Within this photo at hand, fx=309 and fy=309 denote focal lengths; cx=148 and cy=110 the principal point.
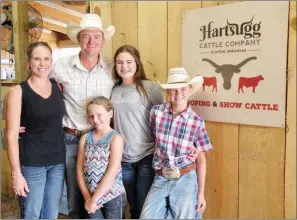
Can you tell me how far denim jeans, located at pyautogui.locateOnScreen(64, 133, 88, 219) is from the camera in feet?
5.58

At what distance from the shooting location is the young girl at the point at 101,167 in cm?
156

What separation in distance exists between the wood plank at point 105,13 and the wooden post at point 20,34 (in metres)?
0.88

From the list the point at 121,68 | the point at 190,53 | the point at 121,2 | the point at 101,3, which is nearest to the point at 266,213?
the point at 190,53

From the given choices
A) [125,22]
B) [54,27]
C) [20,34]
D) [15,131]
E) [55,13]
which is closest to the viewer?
[15,131]

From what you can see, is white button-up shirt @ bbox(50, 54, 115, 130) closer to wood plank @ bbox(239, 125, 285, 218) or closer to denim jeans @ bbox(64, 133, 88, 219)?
denim jeans @ bbox(64, 133, 88, 219)

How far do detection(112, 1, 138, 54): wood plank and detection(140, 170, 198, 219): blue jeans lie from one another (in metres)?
0.93

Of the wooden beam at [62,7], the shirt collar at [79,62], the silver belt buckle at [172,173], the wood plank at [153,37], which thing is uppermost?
the wooden beam at [62,7]

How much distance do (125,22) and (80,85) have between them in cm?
63

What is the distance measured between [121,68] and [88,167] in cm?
54

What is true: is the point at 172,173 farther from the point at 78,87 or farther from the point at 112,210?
the point at 78,87

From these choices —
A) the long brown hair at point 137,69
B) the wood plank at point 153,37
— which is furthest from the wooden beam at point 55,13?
the long brown hair at point 137,69

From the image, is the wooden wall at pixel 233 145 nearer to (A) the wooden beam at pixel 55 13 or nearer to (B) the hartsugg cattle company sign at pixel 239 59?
(B) the hartsugg cattle company sign at pixel 239 59

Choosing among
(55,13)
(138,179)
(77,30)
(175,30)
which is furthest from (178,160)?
(55,13)

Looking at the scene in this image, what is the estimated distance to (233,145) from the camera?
1.65 m
